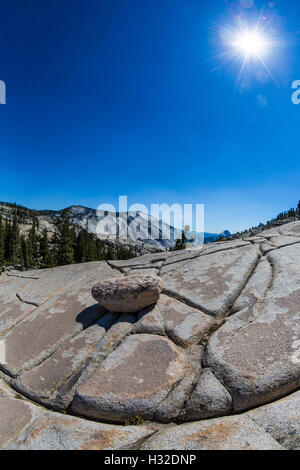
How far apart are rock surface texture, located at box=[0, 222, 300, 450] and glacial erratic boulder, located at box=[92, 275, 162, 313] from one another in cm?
2

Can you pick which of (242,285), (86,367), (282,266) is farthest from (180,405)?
(282,266)

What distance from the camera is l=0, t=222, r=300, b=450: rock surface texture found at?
99.6 inches

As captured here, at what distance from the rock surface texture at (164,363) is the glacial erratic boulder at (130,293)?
0.02 metres

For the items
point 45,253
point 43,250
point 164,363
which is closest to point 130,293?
point 164,363

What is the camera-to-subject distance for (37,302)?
5.80 metres

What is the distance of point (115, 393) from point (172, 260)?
14.0ft

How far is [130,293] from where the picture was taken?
4320mm

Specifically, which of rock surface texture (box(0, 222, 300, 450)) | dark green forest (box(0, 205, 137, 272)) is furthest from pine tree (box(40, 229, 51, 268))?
rock surface texture (box(0, 222, 300, 450))

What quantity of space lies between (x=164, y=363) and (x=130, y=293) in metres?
1.37
